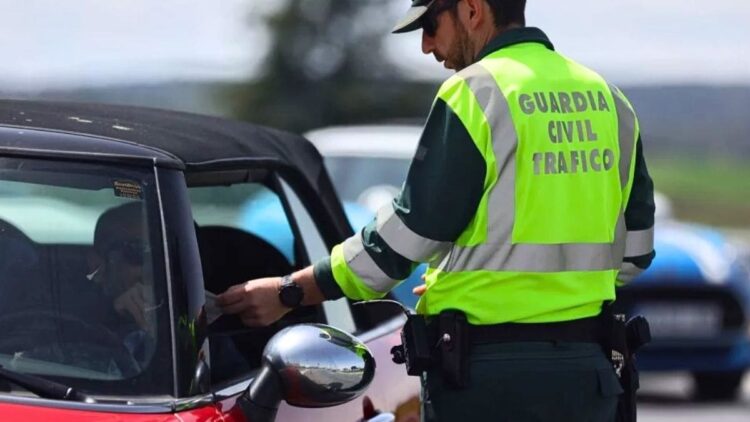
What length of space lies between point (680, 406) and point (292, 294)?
7.75m

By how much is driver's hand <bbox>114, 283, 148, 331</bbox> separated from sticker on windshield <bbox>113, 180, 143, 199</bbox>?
7.5 inches

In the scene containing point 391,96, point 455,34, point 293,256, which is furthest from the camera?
point 391,96

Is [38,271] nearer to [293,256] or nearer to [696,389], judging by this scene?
[293,256]

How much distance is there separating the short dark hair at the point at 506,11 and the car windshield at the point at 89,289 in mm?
826

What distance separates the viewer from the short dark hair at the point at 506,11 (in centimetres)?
375

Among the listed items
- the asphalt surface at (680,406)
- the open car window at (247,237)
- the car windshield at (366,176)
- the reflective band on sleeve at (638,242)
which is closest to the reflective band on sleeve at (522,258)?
the reflective band on sleeve at (638,242)

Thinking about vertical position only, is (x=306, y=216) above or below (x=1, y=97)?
below

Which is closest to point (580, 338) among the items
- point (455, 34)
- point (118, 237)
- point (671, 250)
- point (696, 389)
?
point (455, 34)

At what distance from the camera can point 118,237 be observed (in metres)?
3.60

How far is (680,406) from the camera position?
36.6ft

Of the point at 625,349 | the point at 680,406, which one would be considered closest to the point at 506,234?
the point at 625,349

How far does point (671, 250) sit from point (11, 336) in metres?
7.65

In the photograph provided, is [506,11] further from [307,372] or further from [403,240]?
[307,372]

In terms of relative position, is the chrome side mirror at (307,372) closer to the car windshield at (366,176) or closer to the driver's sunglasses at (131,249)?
the driver's sunglasses at (131,249)
